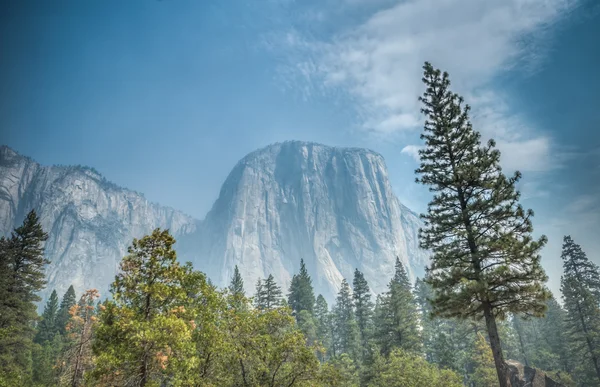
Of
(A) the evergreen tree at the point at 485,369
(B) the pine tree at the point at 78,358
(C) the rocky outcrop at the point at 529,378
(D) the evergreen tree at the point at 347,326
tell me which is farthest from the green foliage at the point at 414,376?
(D) the evergreen tree at the point at 347,326

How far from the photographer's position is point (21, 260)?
87.0 feet

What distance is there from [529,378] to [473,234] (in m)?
25.6

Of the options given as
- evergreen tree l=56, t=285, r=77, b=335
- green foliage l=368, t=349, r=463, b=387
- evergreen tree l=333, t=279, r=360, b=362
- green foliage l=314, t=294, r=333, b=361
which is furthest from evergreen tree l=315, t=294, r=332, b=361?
evergreen tree l=56, t=285, r=77, b=335

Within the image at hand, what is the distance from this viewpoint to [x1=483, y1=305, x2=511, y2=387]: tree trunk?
14.3 metres

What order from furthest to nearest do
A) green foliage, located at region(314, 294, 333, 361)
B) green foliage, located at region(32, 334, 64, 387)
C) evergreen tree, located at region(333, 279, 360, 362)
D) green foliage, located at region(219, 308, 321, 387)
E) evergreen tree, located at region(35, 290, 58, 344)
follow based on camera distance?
green foliage, located at region(314, 294, 333, 361)
evergreen tree, located at region(35, 290, 58, 344)
evergreen tree, located at region(333, 279, 360, 362)
green foliage, located at region(32, 334, 64, 387)
green foliage, located at region(219, 308, 321, 387)

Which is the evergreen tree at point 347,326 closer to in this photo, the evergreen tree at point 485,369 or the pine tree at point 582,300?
the evergreen tree at point 485,369

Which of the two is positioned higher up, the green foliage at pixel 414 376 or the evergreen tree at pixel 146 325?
the evergreen tree at pixel 146 325

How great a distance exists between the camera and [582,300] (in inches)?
1468

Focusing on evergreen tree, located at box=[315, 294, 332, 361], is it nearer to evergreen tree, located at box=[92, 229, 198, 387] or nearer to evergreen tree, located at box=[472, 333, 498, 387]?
evergreen tree, located at box=[472, 333, 498, 387]

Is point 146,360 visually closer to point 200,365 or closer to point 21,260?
point 200,365

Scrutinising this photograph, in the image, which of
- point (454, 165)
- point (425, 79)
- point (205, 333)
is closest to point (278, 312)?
point (205, 333)

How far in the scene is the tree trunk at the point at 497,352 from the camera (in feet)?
46.9

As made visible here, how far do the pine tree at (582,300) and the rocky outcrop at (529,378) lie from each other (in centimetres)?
1022

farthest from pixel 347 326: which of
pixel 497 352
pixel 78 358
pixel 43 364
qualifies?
pixel 78 358
